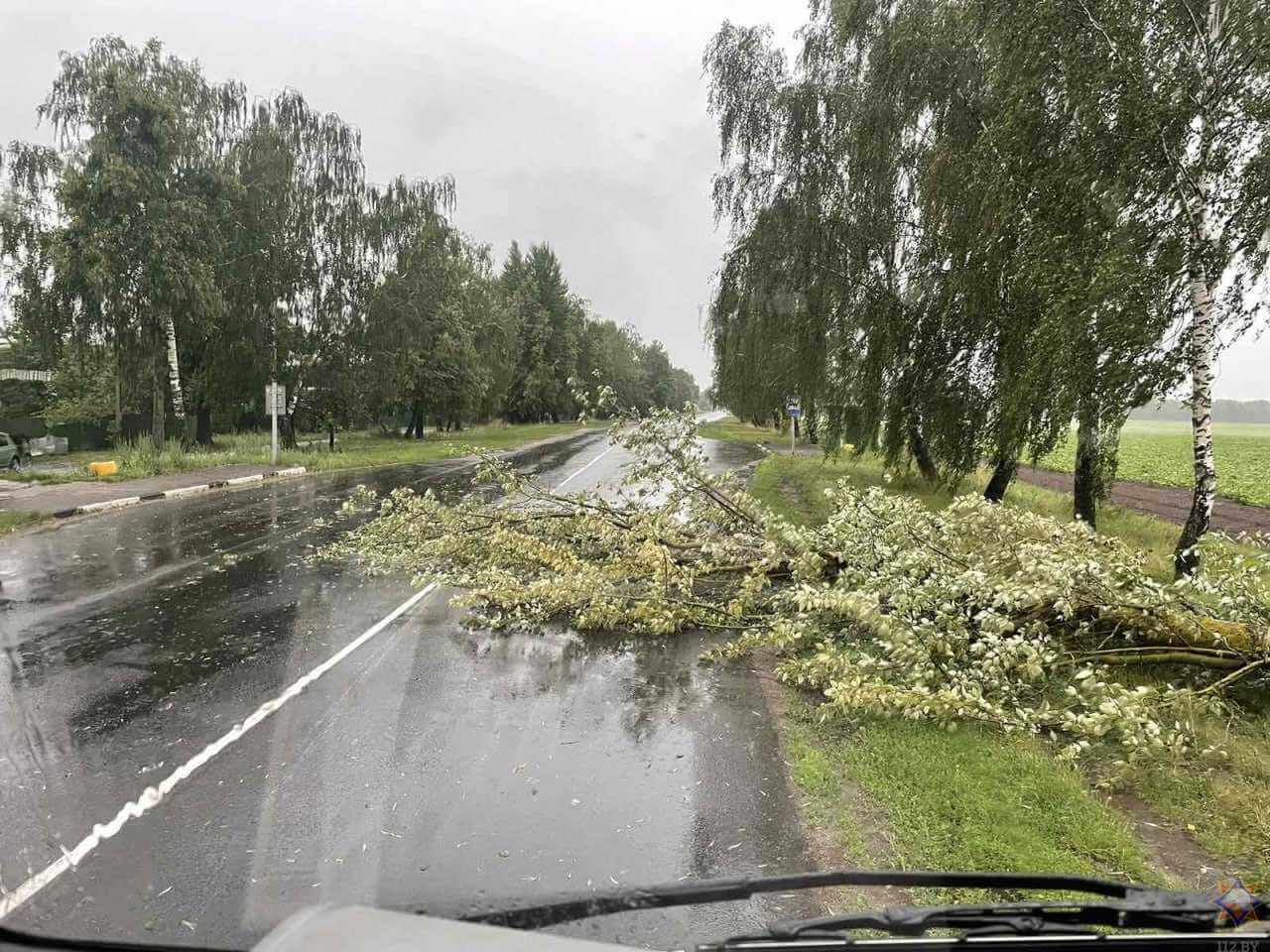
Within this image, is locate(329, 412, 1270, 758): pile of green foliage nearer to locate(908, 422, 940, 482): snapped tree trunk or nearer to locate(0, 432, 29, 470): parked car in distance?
locate(908, 422, 940, 482): snapped tree trunk

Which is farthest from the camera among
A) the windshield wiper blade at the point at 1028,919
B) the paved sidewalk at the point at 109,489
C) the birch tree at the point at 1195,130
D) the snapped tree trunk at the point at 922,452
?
the paved sidewalk at the point at 109,489

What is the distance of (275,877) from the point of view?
2959 millimetres

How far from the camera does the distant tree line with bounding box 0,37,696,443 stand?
2008 cm

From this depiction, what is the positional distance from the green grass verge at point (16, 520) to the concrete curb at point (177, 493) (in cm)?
34

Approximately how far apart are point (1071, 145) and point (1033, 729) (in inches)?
274

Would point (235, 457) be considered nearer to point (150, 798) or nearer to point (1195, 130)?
point (150, 798)

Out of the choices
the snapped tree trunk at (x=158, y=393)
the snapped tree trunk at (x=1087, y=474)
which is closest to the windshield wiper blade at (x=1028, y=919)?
the snapped tree trunk at (x=1087, y=474)

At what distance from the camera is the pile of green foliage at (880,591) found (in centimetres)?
453

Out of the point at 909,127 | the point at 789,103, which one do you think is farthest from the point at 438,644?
the point at 789,103

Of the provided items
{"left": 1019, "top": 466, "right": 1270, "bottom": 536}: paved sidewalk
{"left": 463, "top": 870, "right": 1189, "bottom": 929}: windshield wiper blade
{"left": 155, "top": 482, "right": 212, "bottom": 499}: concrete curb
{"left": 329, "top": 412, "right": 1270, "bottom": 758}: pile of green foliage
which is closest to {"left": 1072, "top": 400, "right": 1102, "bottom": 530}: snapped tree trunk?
{"left": 1019, "top": 466, "right": 1270, "bottom": 536}: paved sidewalk

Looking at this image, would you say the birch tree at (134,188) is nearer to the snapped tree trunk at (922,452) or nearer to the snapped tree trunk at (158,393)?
the snapped tree trunk at (158,393)

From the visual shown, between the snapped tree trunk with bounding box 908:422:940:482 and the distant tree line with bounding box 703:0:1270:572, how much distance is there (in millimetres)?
89

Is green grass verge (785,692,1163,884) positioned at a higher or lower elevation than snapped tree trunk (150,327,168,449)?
lower

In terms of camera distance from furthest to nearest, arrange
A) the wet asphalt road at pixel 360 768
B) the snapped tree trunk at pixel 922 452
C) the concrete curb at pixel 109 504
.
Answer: the snapped tree trunk at pixel 922 452, the concrete curb at pixel 109 504, the wet asphalt road at pixel 360 768
